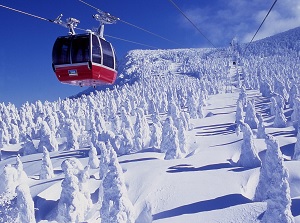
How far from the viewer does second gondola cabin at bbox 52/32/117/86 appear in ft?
40.4

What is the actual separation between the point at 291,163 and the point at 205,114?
5910 cm

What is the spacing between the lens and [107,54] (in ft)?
43.1

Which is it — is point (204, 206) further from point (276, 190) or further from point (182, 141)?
point (182, 141)

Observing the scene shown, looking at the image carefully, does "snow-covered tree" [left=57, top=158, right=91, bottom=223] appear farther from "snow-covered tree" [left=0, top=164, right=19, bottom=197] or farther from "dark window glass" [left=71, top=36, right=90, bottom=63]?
"dark window glass" [left=71, top=36, right=90, bottom=63]

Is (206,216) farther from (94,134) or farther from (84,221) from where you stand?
(94,134)

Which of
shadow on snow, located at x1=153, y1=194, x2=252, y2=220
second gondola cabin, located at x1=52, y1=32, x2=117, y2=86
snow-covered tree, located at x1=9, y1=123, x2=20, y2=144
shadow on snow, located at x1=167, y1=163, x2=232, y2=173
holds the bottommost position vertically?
shadow on snow, located at x1=153, y1=194, x2=252, y2=220

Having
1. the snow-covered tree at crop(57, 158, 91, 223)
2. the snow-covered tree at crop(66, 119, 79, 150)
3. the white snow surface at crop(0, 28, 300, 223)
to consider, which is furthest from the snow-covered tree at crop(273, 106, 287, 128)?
the snow-covered tree at crop(57, 158, 91, 223)

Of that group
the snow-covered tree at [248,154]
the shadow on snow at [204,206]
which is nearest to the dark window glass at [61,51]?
the shadow on snow at [204,206]

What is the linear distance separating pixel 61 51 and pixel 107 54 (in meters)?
1.78

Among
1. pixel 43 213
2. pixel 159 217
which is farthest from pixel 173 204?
pixel 43 213

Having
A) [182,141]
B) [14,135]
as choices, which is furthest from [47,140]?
[182,141]

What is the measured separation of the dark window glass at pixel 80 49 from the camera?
1225 centimetres

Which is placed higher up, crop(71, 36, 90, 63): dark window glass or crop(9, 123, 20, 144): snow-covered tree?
crop(71, 36, 90, 63): dark window glass

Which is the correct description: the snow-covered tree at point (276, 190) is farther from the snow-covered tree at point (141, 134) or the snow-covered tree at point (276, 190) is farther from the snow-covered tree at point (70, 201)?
the snow-covered tree at point (141, 134)
